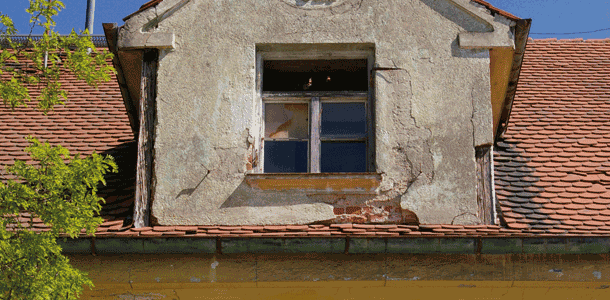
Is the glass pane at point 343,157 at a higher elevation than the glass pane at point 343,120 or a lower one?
lower

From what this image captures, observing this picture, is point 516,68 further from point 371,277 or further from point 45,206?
point 45,206

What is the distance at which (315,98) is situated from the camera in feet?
20.7

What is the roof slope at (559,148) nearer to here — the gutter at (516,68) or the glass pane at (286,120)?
the gutter at (516,68)

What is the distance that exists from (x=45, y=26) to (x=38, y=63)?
0.26 metres

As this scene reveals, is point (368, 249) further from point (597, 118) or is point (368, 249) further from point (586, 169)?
point (597, 118)

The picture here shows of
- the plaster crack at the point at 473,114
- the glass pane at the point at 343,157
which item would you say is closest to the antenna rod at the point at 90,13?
the glass pane at the point at 343,157

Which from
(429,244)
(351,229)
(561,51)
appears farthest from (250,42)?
(561,51)

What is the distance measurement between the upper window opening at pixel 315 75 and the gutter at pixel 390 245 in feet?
5.41

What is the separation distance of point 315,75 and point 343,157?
912 mm

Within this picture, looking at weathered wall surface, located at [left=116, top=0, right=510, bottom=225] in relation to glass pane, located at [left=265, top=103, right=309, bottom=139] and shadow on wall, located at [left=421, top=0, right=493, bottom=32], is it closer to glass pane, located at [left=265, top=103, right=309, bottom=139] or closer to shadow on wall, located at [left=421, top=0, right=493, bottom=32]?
shadow on wall, located at [left=421, top=0, right=493, bottom=32]

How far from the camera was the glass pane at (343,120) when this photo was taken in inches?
244

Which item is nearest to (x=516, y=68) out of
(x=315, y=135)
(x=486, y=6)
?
(x=486, y=6)

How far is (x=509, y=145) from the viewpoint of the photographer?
685 cm

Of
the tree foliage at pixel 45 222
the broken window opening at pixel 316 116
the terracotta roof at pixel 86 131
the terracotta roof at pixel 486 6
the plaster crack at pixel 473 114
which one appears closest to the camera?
the tree foliage at pixel 45 222
